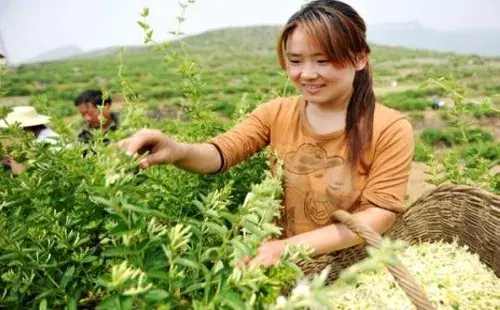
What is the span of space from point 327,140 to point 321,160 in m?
0.08

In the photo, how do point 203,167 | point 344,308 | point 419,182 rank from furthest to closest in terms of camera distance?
point 419,182, point 344,308, point 203,167

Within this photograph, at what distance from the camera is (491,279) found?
2.00 metres

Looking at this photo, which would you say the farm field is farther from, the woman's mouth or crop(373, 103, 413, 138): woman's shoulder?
the woman's mouth

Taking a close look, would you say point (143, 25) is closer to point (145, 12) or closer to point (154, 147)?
point (145, 12)

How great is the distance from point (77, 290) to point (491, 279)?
5.57 ft

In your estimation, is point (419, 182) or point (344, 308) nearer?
point (344, 308)

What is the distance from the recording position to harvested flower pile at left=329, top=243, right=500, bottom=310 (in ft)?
5.88

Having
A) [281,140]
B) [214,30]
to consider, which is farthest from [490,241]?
[214,30]

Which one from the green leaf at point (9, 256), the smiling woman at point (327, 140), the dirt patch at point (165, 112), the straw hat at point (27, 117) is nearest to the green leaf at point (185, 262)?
the green leaf at point (9, 256)

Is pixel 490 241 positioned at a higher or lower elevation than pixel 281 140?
lower

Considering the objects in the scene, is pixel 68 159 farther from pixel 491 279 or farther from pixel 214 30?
pixel 214 30

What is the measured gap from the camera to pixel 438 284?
6.24ft

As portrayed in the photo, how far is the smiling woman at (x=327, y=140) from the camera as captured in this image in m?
1.55

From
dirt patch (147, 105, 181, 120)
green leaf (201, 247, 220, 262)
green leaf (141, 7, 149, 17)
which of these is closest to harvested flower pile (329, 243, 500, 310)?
green leaf (201, 247, 220, 262)
